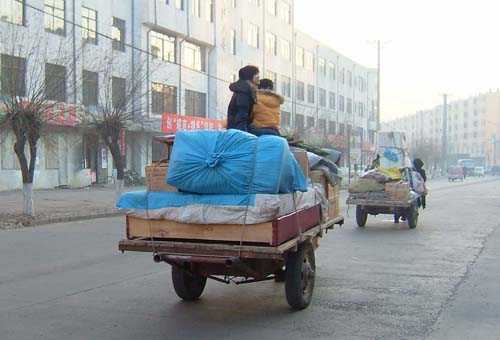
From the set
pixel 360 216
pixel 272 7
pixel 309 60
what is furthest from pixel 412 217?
pixel 309 60

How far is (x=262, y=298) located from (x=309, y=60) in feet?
190

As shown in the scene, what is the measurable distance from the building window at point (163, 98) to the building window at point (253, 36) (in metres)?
12.5

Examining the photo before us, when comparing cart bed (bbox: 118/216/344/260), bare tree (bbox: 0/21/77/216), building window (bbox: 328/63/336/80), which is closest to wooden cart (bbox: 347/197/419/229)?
bare tree (bbox: 0/21/77/216)

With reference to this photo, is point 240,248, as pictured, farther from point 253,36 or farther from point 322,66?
point 322,66

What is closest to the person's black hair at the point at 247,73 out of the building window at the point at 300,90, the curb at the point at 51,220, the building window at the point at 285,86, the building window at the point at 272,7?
the curb at the point at 51,220

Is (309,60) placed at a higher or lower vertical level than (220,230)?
higher

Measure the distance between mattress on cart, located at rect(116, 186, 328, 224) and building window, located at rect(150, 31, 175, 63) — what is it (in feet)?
102

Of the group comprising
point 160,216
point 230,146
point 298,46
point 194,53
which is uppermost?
point 298,46

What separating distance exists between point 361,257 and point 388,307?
12.3 ft

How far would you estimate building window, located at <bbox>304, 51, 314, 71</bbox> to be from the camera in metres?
62.2

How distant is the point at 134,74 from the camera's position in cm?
2488

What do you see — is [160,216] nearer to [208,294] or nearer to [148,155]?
[208,294]

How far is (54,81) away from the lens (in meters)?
18.1

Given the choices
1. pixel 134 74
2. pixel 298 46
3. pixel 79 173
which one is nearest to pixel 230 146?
pixel 134 74
